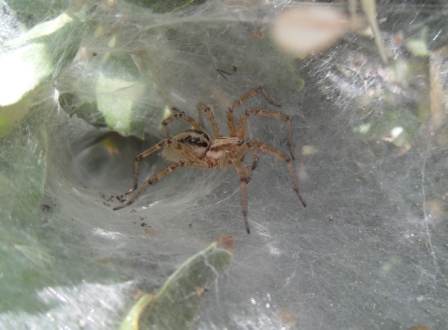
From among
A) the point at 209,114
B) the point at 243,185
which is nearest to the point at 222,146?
the point at 209,114

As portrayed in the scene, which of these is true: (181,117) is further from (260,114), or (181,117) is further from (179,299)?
(179,299)

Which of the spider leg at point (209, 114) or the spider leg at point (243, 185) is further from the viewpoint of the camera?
the spider leg at point (209, 114)

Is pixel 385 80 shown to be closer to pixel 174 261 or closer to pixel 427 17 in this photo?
pixel 427 17

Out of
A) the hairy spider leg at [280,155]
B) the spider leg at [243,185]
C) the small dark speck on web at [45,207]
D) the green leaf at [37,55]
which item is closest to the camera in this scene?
the green leaf at [37,55]

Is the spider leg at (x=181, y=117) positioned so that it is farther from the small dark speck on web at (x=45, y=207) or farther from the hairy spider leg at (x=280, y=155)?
the small dark speck on web at (x=45, y=207)

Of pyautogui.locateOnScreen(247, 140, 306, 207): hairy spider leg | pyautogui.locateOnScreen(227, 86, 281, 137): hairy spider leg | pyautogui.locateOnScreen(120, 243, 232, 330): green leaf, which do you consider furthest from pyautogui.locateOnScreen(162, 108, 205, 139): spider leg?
pyautogui.locateOnScreen(120, 243, 232, 330): green leaf

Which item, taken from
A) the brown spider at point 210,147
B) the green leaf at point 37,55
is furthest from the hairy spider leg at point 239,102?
the green leaf at point 37,55

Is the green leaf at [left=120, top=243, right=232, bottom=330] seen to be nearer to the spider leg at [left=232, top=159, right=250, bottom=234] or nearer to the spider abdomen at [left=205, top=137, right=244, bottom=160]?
the spider leg at [left=232, top=159, right=250, bottom=234]

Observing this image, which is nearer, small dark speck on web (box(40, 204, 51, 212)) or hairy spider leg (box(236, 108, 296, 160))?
small dark speck on web (box(40, 204, 51, 212))

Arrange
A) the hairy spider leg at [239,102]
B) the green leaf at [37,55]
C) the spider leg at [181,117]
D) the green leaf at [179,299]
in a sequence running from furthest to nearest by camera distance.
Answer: the spider leg at [181,117] → the hairy spider leg at [239,102] → the green leaf at [37,55] → the green leaf at [179,299]
